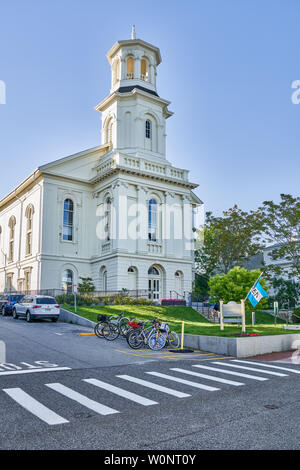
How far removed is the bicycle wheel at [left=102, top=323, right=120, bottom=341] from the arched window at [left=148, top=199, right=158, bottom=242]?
21.1 m

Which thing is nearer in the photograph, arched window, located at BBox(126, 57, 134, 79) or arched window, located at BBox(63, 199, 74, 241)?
arched window, located at BBox(63, 199, 74, 241)

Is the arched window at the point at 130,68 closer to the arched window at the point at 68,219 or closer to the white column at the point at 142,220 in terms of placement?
the white column at the point at 142,220

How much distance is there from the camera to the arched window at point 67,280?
3769 centimetres

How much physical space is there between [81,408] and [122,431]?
1.47 m

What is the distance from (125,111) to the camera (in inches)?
1640

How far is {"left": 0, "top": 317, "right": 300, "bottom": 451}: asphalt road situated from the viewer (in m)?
5.56

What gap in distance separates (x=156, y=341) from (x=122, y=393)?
286 inches

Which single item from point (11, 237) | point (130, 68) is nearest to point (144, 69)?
point (130, 68)

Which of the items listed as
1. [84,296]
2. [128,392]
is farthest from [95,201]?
[128,392]

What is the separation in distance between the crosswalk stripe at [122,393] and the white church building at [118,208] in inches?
985

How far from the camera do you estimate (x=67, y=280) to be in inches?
1507

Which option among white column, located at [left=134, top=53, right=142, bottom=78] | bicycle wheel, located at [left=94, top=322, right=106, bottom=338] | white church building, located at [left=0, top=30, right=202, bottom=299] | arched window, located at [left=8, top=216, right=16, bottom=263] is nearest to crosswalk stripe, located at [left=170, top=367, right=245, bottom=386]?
bicycle wheel, located at [left=94, top=322, right=106, bottom=338]

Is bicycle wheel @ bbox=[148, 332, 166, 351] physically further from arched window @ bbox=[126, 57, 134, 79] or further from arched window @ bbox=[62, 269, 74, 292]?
arched window @ bbox=[126, 57, 134, 79]

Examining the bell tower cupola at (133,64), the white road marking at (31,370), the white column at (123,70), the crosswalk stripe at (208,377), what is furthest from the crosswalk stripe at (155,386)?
the white column at (123,70)
